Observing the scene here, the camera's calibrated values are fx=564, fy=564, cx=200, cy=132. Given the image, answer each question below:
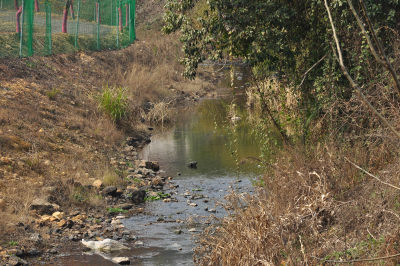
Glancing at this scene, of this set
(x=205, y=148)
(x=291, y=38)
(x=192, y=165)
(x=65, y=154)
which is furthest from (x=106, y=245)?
(x=205, y=148)

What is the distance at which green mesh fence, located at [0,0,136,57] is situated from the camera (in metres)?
17.0

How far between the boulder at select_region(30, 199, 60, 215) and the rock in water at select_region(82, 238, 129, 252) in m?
1.25

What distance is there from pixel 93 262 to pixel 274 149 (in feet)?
12.6

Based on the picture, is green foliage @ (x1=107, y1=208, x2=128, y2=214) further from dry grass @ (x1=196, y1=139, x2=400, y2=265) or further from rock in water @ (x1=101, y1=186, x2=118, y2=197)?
dry grass @ (x1=196, y1=139, x2=400, y2=265)

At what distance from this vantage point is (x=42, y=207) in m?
9.08

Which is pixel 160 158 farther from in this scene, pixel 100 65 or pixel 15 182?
pixel 100 65

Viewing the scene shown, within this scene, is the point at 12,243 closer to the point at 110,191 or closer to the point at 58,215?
the point at 58,215

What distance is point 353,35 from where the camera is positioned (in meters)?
8.59

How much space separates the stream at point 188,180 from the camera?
7.99 metres

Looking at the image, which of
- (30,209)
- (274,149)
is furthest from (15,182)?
(274,149)

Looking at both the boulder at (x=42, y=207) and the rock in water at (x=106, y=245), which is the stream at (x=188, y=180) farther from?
the boulder at (x=42, y=207)

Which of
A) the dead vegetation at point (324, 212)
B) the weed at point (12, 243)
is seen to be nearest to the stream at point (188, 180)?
the dead vegetation at point (324, 212)

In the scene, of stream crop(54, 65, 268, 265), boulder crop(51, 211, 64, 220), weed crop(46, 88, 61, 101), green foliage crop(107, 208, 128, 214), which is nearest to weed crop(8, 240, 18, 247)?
stream crop(54, 65, 268, 265)

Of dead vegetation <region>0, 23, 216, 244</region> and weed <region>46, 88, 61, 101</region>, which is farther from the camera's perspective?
weed <region>46, 88, 61, 101</region>
